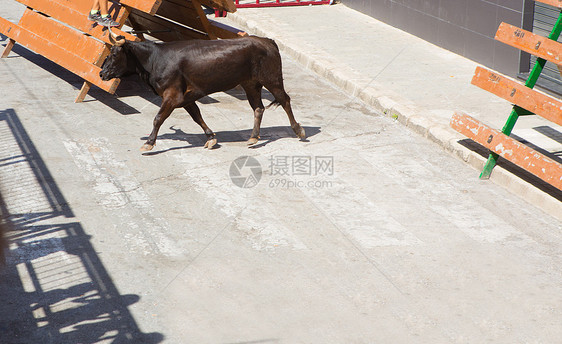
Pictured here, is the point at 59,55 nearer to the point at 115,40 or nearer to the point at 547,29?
the point at 115,40

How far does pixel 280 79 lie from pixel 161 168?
2164mm

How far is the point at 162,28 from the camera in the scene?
14.1 metres

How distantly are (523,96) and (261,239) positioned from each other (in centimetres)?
371

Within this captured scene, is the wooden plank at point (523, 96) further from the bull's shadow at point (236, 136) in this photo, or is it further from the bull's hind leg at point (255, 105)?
the bull's hind leg at point (255, 105)

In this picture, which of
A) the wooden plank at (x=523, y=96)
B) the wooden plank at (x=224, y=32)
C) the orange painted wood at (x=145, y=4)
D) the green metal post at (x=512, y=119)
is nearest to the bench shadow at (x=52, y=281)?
the orange painted wood at (x=145, y=4)

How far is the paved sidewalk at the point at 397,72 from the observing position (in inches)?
412

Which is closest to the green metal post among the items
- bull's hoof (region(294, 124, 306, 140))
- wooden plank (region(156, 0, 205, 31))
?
bull's hoof (region(294, 124, 306, 140))

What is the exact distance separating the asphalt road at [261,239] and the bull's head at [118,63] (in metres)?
0.90

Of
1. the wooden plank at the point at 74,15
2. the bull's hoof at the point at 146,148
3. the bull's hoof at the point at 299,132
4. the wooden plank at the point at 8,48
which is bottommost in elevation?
the wooden plank at the point at 8,48

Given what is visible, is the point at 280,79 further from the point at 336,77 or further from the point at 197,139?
the point at 336,77

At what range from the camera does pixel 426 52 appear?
1500cm

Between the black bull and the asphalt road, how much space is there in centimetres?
73

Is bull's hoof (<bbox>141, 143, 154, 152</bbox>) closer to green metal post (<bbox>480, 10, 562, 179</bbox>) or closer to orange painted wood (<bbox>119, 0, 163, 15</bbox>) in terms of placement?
orange painted wood (<bbox>119, 0, 163, 15</bbox>)

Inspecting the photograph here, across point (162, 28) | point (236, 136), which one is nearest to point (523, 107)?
point (236, 136)
